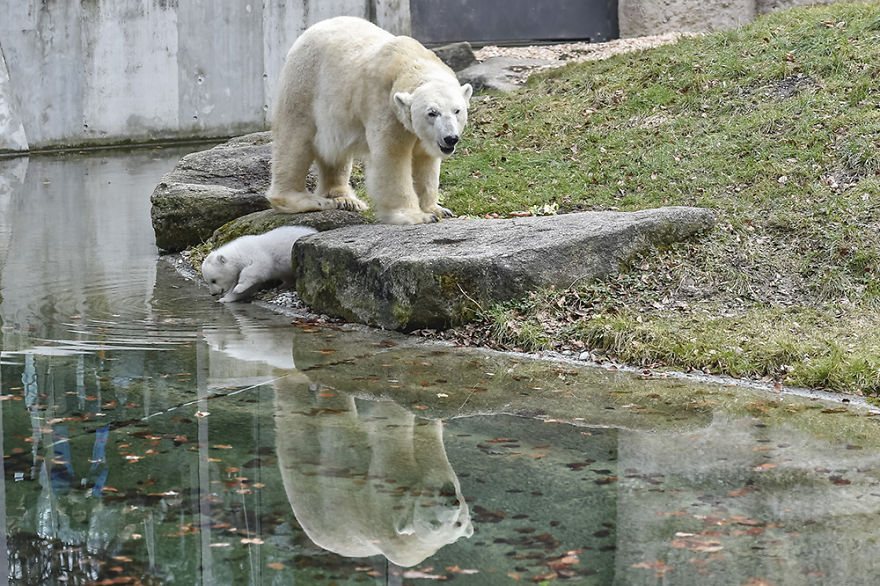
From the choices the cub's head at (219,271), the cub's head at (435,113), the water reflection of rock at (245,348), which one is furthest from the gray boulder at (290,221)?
the cub's head at (435,113)

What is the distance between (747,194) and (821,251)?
1.34m

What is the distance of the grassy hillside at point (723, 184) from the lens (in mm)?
5848

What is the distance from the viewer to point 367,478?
395cm

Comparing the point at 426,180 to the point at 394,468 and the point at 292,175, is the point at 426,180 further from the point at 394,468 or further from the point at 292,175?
the point at 394,468

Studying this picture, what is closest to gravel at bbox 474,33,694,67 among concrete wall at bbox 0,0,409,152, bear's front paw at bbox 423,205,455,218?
concrete wall at bbox 0,0,409,152

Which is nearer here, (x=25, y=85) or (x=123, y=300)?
(x=123, y=300)

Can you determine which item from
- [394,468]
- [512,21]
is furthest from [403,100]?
[512,21]

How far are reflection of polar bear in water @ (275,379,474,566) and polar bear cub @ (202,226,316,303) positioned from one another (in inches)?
99.3

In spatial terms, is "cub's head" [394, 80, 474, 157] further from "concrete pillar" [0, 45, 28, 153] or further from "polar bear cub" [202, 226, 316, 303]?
"concrete pillar" [0, 45, 28, 153]

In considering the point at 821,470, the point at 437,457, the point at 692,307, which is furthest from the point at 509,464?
the point at 692,307

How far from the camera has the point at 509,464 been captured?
410 cm

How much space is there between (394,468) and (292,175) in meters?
4.61

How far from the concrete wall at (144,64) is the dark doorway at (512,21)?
1.88ft

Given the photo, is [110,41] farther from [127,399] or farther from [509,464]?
[509,464]
